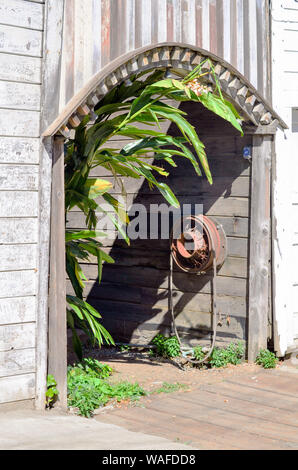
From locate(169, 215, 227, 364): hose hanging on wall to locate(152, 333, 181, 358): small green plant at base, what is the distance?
7.7 inches

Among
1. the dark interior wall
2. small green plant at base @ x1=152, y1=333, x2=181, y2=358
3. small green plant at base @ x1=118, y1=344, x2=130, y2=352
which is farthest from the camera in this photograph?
small green plant at base @ x1=118, y1=344, x2=130, y2=352

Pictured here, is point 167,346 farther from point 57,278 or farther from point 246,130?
point 57,278

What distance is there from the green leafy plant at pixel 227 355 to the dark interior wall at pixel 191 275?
136mm

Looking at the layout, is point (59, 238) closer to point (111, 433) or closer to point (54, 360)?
point (54, 360)

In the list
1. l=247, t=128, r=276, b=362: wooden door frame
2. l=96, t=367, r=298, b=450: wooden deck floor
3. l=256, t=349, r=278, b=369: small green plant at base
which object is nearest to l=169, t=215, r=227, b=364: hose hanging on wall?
l=247, t=128, r=276, b=362: wooden door frame

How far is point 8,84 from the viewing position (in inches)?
202

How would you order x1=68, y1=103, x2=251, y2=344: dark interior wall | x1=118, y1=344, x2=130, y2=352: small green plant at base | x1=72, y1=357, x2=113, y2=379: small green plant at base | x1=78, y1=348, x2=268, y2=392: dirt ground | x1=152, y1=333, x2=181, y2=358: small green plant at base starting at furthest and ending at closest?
1. x1=118, y1=344, x2=130, y2=352: small green plant at base
2. x1=152, y1=333, x2=181, y2=358: small green plant at base
3. x1=68, y1=103, x2=251, y2=344: dark interior wall
4. x1=78, y1=348, x2=268, y2=392: dirt ground
5. x1=72, y1=357, x2=113, y2=379: small green plant at base

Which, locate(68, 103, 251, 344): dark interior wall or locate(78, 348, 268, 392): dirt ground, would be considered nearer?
locate(78, 348, 268, 392): dirt ground

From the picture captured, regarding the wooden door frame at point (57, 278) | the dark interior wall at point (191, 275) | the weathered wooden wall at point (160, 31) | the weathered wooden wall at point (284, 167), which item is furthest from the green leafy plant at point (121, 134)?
the dark interior wall at point (191, 275)

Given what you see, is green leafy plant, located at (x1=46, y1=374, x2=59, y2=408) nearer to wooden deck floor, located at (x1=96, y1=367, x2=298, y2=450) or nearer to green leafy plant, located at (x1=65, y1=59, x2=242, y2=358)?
wooden deck floor, located at (x1=96, y1=367, x2=298, y2=450)

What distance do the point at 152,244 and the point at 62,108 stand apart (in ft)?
10.2

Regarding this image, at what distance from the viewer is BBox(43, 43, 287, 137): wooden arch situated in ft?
17.7

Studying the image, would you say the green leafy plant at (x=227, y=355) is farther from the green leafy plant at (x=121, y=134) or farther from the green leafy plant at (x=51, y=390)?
the green leafy plant at (x=51, y=390)
